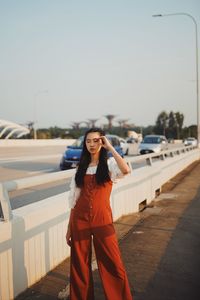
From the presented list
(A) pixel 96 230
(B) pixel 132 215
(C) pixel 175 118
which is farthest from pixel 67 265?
(C) pixel 175 118

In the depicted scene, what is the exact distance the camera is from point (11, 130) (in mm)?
74875

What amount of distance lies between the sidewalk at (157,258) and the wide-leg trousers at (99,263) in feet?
2.00

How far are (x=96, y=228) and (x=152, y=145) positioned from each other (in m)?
25.1

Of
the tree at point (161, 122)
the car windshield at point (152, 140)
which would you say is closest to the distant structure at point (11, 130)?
the car windshield at point (152, 140)

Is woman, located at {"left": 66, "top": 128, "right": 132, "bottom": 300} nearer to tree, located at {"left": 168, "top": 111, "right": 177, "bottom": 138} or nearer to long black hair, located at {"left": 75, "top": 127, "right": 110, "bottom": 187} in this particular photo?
long black hair, located at {"left": 75, "top": 127, "right": 110, "bottom": 187}

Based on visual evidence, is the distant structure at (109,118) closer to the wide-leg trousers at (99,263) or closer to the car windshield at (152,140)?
the car windshield at (152,140)

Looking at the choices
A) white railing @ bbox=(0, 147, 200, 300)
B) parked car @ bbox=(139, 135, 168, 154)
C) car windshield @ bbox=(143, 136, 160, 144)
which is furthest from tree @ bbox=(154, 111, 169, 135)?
white railing @ bbox=(0, 147, 200, 300)

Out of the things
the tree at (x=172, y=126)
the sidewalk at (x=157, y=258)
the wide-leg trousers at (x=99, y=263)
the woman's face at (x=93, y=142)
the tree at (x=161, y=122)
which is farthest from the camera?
the tree at (x=172, y=126)

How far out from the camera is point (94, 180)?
319cm

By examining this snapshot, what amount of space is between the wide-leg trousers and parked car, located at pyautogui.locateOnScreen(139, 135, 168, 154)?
958 inches

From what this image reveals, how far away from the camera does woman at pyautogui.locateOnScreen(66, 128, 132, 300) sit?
3.13 meters

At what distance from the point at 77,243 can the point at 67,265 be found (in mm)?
1500

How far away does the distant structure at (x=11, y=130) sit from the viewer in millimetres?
69438

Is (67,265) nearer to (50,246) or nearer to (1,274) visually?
(50,246)
